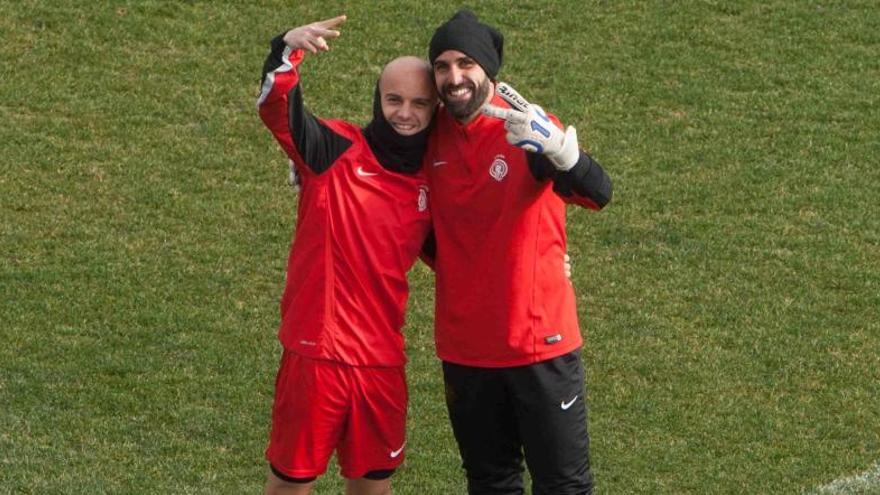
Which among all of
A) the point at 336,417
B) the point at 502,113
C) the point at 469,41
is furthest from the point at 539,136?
the point at 336,417

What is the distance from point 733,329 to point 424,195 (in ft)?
11.5

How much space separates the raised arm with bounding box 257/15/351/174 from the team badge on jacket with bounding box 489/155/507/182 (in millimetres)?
593

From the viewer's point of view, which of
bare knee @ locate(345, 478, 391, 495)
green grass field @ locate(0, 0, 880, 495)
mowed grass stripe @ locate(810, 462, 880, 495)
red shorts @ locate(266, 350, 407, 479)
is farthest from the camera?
green grass field @ locate(0, 0, 880, 495)

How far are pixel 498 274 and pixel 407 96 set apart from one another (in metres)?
0.73

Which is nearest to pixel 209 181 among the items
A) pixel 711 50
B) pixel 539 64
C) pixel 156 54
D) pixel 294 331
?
pixel 156 54

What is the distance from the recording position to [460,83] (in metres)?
7.32

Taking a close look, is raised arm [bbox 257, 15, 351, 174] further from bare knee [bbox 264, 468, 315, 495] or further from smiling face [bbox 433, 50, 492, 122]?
bare knee [bbox 264, 468, 315, 495]

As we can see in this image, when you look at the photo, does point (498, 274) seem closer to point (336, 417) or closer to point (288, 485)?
point (336, 417)

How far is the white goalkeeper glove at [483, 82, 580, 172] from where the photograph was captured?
272 inches

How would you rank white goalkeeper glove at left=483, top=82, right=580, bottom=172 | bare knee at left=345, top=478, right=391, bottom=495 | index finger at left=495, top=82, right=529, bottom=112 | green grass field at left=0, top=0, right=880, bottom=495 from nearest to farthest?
white goalkeeper glove at left=483, top=82, right=580, bottom=172, index finger at left=495, top=82, right=529, bottom=112, bare knee at left=345, top=478, right=391, bottom=495, green grass field at left=0, top=0, right=880, bottom=495

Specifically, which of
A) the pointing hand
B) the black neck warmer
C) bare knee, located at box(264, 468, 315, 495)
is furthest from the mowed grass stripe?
the pointing hand

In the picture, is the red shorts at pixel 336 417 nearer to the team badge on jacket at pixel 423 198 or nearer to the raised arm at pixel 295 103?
the team badge on jacket at pixel 423 198

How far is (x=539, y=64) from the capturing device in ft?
43.9

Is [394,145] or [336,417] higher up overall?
[394,145]
